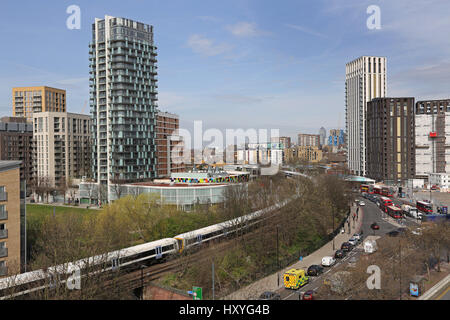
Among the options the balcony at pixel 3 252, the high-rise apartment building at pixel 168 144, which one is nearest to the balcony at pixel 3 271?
the balcony at pixel 3 252

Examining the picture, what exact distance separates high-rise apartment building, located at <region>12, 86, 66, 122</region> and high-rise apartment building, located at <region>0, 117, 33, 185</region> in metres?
16.2

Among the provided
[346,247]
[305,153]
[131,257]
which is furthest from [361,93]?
[131,257]

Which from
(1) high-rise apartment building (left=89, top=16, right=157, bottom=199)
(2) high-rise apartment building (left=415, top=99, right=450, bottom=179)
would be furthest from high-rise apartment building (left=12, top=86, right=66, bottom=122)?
(2) high-rise apartment building (left=415, top=99, right=450, bottom=179)

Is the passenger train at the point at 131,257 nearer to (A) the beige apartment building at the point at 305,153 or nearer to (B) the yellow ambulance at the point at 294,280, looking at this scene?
(B) the yellow ambulance at the point at 294,280

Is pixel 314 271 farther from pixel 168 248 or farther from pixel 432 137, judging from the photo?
pixel 432 137

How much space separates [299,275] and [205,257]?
5.70m

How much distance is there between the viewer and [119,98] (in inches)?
2082

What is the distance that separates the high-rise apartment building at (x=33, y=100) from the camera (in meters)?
92.6

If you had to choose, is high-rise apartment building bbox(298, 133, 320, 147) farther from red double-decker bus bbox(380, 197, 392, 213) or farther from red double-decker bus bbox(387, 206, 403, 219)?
red double-decker bus bbox(387, 206, 403, 219)

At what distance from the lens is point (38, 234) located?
84.6 ft

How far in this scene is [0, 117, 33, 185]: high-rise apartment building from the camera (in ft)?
231
